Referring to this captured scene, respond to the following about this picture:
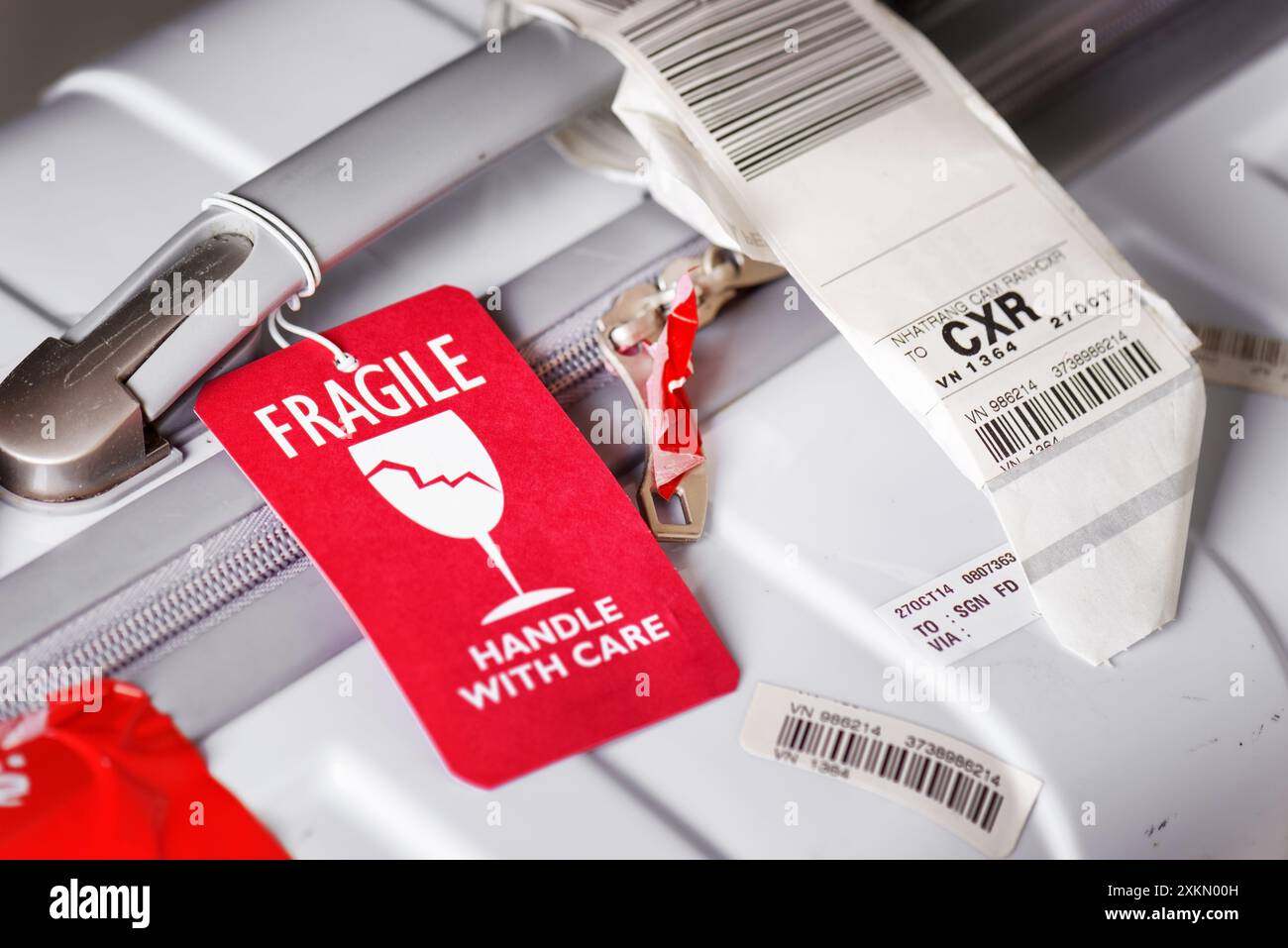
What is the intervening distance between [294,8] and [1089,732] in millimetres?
675

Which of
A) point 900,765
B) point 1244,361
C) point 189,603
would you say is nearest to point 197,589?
point 189,603

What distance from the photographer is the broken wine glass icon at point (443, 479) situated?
2.10 ft

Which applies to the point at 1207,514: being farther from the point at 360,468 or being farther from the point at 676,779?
the point at 360,468

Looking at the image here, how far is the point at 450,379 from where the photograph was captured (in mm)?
696

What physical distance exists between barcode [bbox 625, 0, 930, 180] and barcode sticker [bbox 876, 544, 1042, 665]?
0.24 m

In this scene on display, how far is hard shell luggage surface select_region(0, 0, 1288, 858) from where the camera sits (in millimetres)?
600

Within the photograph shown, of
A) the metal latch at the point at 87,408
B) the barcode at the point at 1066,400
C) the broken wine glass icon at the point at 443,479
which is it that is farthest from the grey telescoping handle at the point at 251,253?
the barcode at the point at 1066,400

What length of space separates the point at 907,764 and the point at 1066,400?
20 cm

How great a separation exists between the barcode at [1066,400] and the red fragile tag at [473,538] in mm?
172

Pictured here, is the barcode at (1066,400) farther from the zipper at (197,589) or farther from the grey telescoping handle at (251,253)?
the grey telescoping handle at (251,253)

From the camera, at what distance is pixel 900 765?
0.62 meters
